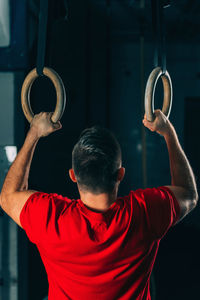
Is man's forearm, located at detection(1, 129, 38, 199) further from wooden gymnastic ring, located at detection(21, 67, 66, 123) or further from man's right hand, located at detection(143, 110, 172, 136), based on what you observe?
man's right hand, located at detection(143, 110, 172, 136)

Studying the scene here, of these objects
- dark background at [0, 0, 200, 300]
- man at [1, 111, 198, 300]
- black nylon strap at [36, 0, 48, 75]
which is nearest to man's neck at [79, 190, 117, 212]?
man at [1, 111, 198, 300]

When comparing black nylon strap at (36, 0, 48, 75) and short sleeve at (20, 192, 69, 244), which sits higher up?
black nylon strap at (36, 0, 48, 75)

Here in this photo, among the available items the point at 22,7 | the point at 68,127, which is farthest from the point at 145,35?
the point at 22,7

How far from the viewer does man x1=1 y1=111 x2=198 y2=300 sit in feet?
1.92

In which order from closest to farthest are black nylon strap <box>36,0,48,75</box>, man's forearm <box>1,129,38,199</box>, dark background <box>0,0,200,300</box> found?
black nylon strap <box>36,0,48,75</box> → man's forearm <box>1,129,38,199</box> → dark background <box>0,0,200,300</box>

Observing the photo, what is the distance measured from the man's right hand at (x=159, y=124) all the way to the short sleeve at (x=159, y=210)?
0.15 meters

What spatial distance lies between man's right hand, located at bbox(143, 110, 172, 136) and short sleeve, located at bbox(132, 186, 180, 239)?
6.0 inches

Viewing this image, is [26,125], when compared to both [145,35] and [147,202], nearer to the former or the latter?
[147,202]

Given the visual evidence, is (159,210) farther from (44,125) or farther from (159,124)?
(44,125)

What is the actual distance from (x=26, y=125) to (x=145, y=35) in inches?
91.7

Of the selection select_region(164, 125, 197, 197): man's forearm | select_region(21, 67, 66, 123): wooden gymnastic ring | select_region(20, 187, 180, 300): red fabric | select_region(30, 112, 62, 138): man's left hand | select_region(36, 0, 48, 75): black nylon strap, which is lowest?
select_region(20, 187, 180, 300): red fabric

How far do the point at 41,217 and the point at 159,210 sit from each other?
10.5 inches

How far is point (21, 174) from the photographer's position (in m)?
0.65

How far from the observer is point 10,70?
912mm
